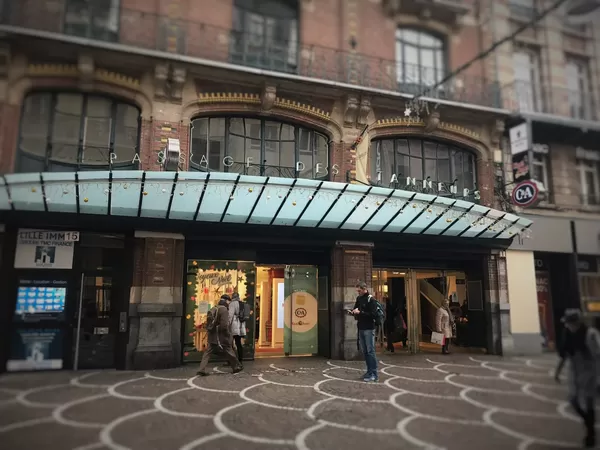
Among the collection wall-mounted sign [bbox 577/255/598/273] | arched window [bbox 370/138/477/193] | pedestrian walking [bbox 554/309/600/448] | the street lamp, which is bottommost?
pedestrian walking [bbox 554/309/600/448]

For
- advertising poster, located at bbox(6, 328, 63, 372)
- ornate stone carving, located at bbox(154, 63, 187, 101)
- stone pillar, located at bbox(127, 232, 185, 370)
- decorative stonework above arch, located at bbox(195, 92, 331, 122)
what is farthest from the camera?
decorative stonework above arch, located at bbox(195, 92, 331, 122)

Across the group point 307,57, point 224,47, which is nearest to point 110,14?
point 224,47

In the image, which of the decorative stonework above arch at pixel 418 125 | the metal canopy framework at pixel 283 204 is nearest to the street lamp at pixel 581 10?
the metal canopy framework at pixel 283 204

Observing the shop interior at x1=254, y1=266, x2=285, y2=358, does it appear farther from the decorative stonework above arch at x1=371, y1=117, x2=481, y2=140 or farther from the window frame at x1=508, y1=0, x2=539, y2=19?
the window frame at x1=508, y1=0, x2=539, y2=19

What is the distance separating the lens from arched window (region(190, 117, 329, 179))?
29.0ft

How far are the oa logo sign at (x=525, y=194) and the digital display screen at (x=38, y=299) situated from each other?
15.3 ft

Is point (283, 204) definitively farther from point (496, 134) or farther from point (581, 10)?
point (581, 10)

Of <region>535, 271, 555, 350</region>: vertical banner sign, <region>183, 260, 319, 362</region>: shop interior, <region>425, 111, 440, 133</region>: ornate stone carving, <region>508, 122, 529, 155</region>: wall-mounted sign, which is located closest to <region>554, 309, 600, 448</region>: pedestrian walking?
<region>535, 271, 555, 350</region>: vertical banner sign

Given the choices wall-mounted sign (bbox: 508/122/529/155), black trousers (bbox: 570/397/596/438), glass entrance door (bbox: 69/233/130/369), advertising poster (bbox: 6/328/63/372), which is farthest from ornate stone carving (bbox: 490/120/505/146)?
advertising poster (bbox: 6/328/63/372)

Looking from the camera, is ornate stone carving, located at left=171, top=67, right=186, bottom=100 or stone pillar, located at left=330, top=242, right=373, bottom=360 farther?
stone pillar, located at left=330, top=242, right=373, bottom=360

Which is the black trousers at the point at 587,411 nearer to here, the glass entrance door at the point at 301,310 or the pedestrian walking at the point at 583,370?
the pedestrian walking at the point at 583,370

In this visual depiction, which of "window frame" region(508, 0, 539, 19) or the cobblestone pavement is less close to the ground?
"window frame" region(508, 0, 539, 19)

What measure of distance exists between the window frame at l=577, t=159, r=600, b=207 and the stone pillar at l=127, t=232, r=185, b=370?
7.19m

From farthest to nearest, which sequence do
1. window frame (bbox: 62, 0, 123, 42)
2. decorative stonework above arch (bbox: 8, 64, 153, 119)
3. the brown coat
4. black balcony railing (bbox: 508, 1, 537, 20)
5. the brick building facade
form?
the brown coat → the brick building facade → window frame (bbox: 62, 0, 123, 42) → decorative stonework above arch (bbox: 8, 64, 153, 119) → black balcony railing (bbox: 508, 1, 537, 20)
